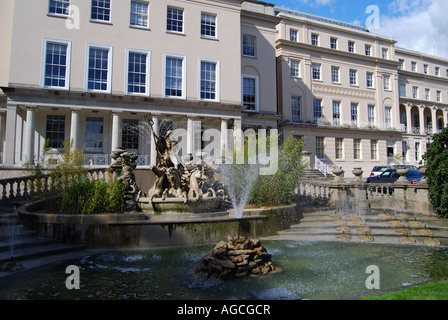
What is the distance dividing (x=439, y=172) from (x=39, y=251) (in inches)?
541

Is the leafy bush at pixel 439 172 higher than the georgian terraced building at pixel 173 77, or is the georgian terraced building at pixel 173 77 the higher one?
the georgian terraced building at pixel 173 77

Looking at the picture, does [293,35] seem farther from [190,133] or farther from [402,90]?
[402,90]

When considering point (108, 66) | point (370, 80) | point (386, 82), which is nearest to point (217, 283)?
point (108, 66)

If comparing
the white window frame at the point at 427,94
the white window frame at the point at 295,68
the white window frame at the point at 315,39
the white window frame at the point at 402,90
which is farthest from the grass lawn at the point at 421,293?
the white window frame at the point at 427,94

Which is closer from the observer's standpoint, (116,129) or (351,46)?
(116,129)

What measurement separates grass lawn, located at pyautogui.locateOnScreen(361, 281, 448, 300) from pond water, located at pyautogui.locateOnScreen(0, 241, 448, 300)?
1.96ft

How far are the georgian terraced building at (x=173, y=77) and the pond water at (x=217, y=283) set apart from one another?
14.2m

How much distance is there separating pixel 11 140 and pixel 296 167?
1852 cm

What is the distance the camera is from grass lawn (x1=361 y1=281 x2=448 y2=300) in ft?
13.9

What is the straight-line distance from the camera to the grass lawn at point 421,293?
4234 millimetres

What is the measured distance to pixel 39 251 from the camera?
7.22m

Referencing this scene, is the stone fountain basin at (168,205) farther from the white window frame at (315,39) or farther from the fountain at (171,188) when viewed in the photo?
the white window frame at (315,39)

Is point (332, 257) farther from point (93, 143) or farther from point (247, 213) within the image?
point (93, 143)
